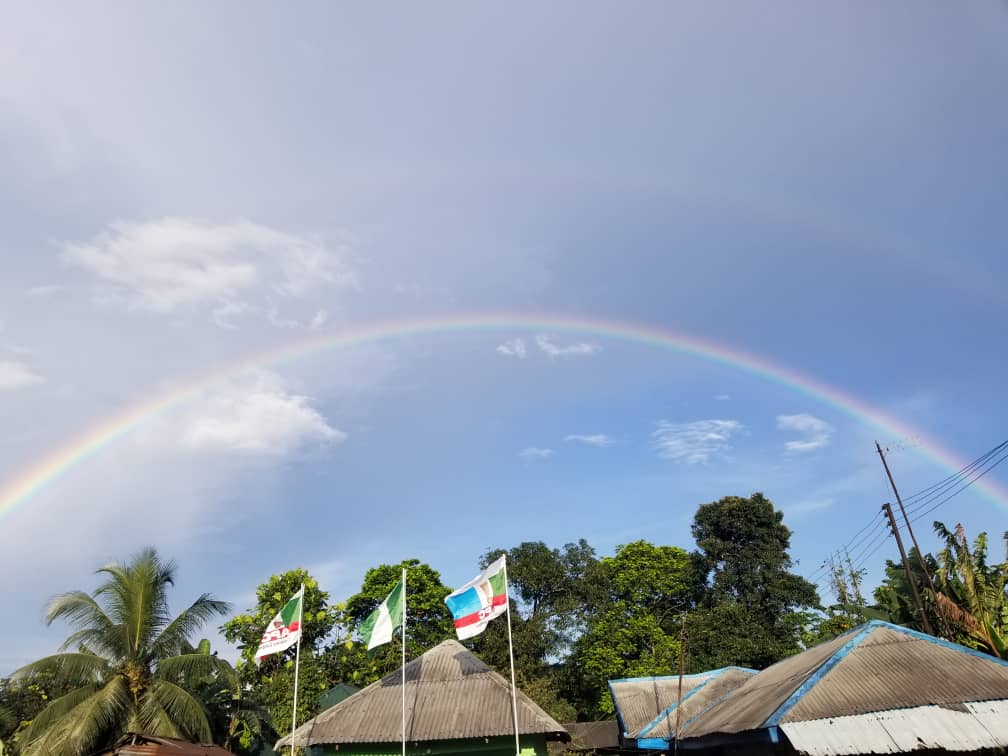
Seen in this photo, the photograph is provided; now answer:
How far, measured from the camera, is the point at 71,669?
21.6 meters

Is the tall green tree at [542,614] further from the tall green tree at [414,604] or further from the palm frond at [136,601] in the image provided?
the palm frond at [136,601]

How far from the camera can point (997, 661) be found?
1254 centimetres

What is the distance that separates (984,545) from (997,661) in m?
14.0

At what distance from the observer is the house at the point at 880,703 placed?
10977 mm

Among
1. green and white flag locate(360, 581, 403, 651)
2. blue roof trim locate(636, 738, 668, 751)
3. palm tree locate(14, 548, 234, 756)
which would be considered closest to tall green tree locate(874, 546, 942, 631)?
blue roof trim locate(636, 738, 668, 751)

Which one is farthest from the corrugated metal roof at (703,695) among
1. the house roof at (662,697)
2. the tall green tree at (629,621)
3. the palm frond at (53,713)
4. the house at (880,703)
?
→ the tall green tree at (629,621)

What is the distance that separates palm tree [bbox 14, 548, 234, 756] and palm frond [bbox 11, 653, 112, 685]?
28 mm

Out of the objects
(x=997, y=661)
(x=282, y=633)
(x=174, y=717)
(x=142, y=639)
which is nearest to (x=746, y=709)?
(x=997, y=661)

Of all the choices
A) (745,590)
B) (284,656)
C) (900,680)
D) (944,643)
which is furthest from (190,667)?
(745,590)

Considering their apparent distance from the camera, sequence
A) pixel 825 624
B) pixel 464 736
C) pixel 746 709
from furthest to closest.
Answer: pixel 825 624 → pixel 464 736 → pixel 746 709

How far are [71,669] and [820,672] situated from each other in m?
23.2

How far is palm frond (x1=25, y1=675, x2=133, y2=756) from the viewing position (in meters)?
19.4

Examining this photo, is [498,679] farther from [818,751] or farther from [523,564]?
[523,564]

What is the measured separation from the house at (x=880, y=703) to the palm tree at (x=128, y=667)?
18.3 metres
